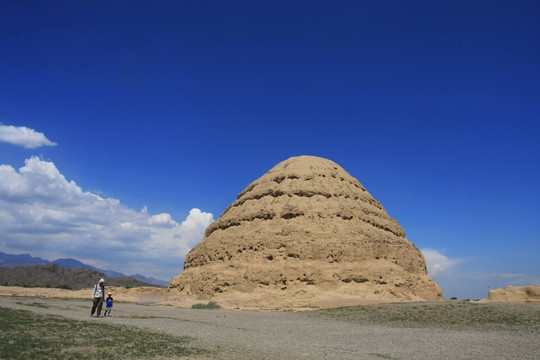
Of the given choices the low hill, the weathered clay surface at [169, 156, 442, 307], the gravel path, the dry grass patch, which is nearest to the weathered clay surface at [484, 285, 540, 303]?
the weathered clay surface at [169, 156, 442, 307]

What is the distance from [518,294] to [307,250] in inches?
623

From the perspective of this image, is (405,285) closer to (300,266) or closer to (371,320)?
(300,266)

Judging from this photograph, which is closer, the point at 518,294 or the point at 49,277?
the point at 518,294

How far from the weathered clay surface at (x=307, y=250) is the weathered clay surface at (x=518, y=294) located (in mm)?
4298

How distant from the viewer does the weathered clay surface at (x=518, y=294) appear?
2693 cm

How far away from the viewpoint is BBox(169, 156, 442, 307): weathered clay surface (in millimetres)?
26234

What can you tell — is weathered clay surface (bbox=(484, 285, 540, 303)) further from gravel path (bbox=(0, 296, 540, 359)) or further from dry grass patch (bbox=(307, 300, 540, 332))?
gravel path (bbox=(0, 296, 540, 359))

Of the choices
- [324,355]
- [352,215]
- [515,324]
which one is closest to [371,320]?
[515,324]

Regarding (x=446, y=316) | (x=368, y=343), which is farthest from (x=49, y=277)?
(x=368, y=343)

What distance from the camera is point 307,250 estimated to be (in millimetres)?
27281

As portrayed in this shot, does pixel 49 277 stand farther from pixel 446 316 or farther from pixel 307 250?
pixel 446 316

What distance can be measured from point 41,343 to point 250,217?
78.3ft

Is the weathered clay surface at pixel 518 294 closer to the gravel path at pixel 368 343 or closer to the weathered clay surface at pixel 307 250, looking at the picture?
the weathered clay surface at pixel 307 250

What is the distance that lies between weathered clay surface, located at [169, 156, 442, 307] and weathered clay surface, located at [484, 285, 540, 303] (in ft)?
14.1
